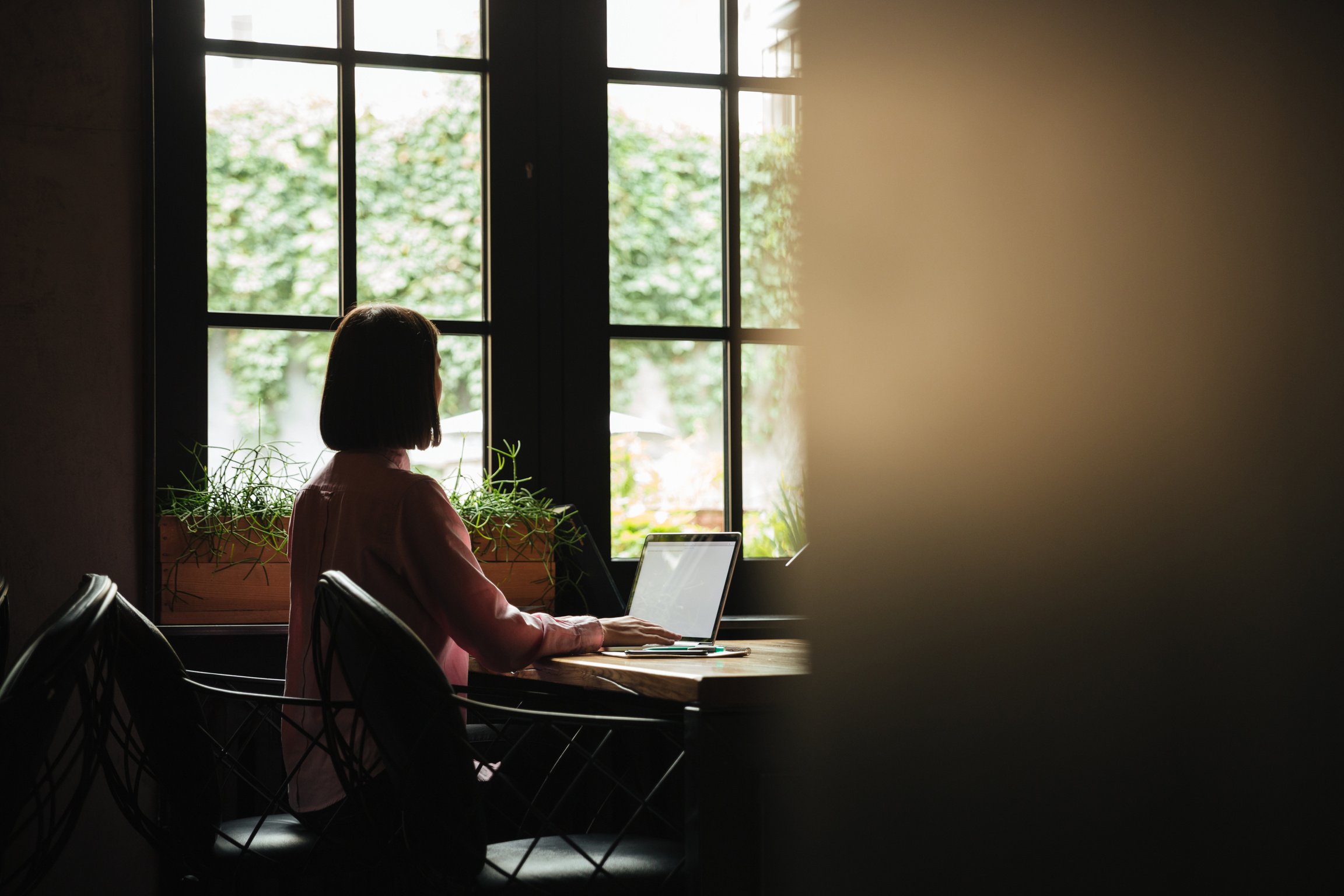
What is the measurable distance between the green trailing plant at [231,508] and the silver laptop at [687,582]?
2.49 ft

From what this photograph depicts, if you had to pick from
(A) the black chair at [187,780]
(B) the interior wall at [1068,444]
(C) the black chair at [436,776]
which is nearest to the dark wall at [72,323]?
(A) the black chair at [187,780]

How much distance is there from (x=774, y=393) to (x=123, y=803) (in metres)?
1.39

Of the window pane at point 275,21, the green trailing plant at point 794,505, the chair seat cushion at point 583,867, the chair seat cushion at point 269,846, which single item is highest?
the window pane at point 275,21

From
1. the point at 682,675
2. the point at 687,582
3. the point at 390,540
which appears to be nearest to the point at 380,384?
the point at 390,540

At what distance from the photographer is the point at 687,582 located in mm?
2244

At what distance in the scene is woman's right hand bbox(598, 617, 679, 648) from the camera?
1957 mm

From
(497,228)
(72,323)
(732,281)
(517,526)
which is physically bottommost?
(517,526)

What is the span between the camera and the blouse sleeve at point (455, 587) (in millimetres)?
1736

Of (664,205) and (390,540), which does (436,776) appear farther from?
(664,205)

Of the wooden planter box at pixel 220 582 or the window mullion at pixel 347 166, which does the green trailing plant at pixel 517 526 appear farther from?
the window mullion at pixel 347 166

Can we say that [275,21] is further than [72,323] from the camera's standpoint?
Yes

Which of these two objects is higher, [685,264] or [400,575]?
[685,264]

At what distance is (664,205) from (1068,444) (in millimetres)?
2370

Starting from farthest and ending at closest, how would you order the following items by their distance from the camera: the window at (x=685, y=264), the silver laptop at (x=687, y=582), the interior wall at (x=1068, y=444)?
1. the window at (x=685, y=264)
2. the silver laptop at (x=687, y=582)
3. the interior wall at (x=1068, y=444)
